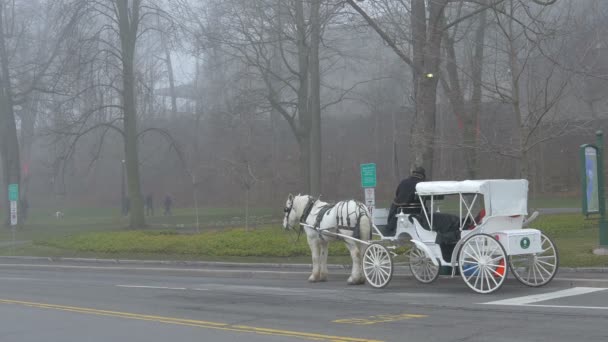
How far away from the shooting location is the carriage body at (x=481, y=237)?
44.2ft

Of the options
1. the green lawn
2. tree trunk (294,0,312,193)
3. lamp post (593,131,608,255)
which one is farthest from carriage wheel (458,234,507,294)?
tree trunk (294,0,312,193)

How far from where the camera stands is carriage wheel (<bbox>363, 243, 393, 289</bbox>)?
50.0 ft

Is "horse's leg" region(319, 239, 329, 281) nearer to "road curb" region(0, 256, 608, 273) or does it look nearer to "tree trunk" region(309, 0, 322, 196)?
"road curb" region(0, 256, 608, 273)

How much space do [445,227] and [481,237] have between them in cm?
143

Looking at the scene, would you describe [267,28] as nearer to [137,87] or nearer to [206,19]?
[206,19]

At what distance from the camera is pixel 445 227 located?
14.8m

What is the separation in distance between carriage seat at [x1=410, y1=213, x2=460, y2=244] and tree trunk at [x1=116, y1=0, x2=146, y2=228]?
25105 millimetres

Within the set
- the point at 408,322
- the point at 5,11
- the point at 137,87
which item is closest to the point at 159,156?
the point at 5,11

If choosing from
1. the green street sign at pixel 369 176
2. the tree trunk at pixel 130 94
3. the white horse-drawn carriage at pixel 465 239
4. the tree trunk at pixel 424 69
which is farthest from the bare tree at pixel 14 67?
the white horse-drawn carriage at pixel 465 239

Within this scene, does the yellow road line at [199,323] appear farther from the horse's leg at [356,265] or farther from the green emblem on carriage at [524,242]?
the horse's leg at [356,265]

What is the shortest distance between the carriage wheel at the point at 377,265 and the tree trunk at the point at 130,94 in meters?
24.2

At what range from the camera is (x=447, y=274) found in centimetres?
1493

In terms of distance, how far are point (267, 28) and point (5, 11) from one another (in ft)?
72.5

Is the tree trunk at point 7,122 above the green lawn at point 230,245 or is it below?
above
